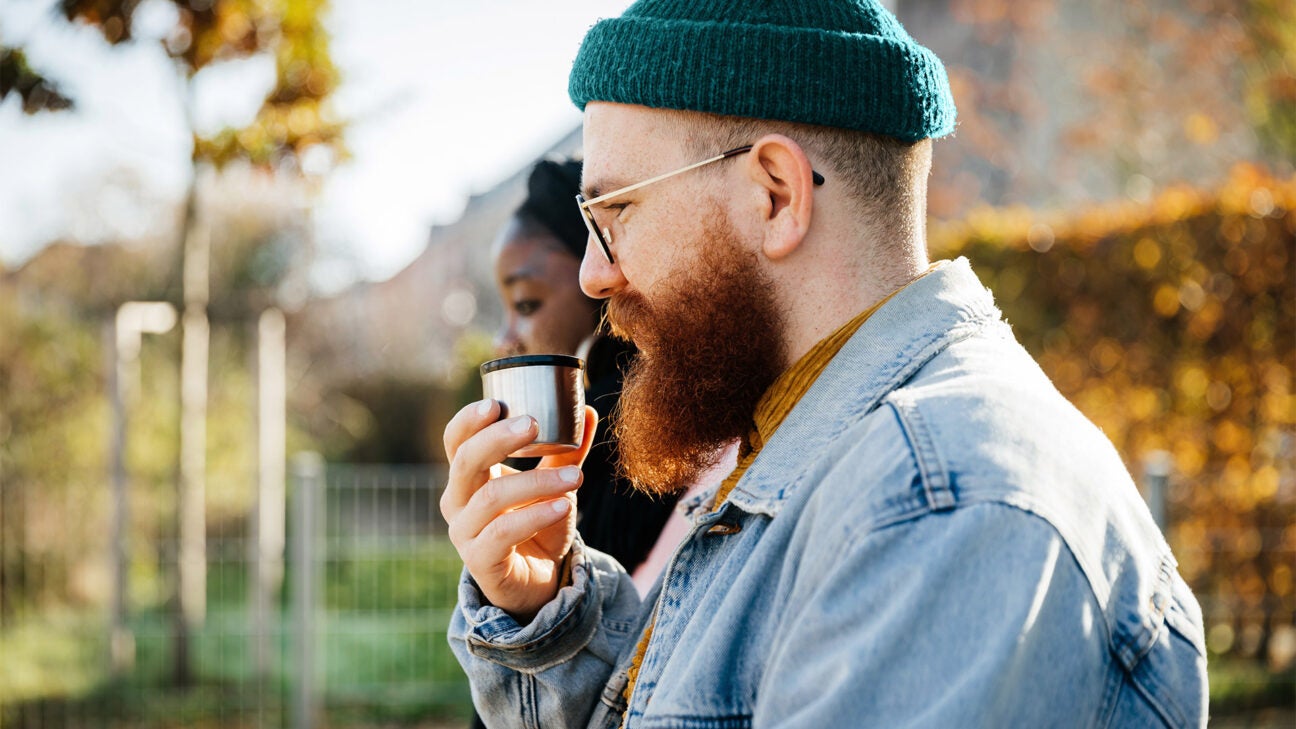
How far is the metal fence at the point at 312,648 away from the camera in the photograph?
6.35m

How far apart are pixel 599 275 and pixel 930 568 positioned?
33.3 inches

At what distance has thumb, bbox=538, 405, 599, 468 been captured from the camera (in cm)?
196

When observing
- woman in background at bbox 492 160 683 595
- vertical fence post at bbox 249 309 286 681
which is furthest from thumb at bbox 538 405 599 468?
vertical fence post at bbox 249 309 286 681

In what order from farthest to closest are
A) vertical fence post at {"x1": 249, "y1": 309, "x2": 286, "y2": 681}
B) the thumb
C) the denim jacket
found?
vertical fence post at {"x1": 249, "y1": 309, "x2": 286, "y2": 681} → the thumb → the denim jacket

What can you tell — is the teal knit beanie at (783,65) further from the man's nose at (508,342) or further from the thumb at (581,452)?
the man's nose at (508,342)

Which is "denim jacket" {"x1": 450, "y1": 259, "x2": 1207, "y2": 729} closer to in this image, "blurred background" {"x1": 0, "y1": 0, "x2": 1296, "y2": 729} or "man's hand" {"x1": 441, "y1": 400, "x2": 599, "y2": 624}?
"man's hand" {"x1": 441, "y1": 400, "x2": 599, "y2": 624}

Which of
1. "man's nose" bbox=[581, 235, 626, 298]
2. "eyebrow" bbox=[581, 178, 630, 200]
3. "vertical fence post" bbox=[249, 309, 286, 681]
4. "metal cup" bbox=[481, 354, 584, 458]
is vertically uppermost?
"eyebrow" bbox=[581, 178, 630, 200]

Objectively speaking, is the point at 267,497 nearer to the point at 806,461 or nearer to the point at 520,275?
the point at 520,275

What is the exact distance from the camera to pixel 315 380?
15.6m

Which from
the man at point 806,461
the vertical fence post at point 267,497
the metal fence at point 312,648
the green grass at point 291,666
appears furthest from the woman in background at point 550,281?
the vertical fence post at point 267,497

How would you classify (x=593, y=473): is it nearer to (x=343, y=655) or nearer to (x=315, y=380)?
(x=343, y=655)

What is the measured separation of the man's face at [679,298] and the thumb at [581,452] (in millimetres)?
200

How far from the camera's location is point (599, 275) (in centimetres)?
176

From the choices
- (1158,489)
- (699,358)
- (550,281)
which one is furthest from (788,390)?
(1158,489)
